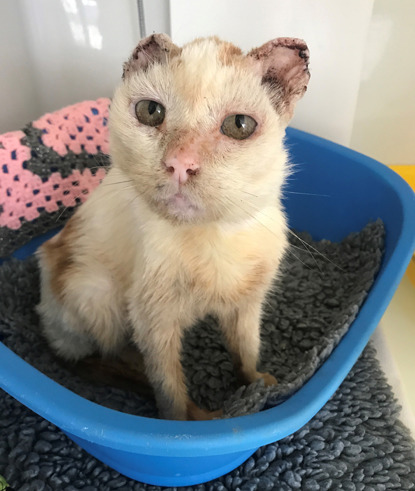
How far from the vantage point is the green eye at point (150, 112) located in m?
0.62

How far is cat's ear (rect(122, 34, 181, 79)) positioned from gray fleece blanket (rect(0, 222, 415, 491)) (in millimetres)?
393

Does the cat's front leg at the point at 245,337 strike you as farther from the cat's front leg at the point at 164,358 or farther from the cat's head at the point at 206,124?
the cat's head at the point at 206,124

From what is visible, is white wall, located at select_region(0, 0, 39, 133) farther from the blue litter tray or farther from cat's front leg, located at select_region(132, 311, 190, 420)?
cat's front leg, located at select_region(132, 311, 190, 420)

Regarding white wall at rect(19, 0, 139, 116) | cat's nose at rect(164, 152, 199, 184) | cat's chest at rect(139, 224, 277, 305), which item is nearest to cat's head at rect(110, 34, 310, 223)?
cat's nose at rect(164, 152, 199, 184)

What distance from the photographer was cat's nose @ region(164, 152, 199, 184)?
1.76 ft

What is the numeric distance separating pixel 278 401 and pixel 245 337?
0.22 meters

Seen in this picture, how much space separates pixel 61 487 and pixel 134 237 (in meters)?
0.46

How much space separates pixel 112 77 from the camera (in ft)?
4.89

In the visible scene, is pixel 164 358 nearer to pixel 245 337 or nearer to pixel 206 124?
pixel 245 337

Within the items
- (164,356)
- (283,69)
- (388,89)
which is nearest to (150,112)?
(283,69)

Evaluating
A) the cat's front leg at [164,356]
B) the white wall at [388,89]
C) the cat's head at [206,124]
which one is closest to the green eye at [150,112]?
the cat's head at [206,124]

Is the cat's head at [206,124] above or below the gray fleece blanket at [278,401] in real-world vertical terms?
above

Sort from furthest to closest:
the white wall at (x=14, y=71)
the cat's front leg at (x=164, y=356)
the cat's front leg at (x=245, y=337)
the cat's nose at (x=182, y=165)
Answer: the white wall at (x=14, y=71) < the cat's front leg at (x=245, y=337) < the cat's front leg at (x=164, y=356) < the cat's nose at (x=182, y=165)

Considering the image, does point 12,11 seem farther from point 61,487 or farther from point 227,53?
point 61,487
